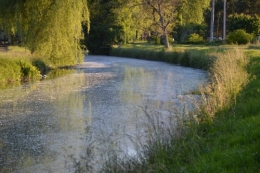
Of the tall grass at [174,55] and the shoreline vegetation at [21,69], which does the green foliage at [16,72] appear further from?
the tall grass at [174,55]

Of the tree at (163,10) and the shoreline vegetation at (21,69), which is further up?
the tree at (163,10)

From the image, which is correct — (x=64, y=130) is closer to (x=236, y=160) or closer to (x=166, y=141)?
(x=166, y=141)

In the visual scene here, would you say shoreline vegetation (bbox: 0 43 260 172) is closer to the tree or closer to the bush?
the bush

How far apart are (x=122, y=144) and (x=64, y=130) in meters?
2.65

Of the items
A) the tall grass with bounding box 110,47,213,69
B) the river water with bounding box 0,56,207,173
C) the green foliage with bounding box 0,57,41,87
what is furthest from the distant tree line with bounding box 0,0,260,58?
the tall grass with bounding box 110,47,213,69

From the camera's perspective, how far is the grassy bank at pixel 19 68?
20.4 metres

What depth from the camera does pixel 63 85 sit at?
20.1m

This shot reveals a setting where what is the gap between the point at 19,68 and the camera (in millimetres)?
21844

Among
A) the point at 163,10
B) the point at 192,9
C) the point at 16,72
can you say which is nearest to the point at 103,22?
the point at 163,10

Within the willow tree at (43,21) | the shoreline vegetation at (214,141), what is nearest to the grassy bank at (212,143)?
the shoreline vegetation at (214,141)

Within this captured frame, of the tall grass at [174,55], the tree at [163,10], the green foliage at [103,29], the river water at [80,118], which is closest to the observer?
the river water at [80,118]

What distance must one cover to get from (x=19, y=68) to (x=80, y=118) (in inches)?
430

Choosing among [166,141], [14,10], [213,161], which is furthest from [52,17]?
[213,161]

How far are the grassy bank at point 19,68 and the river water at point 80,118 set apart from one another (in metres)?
1.01
